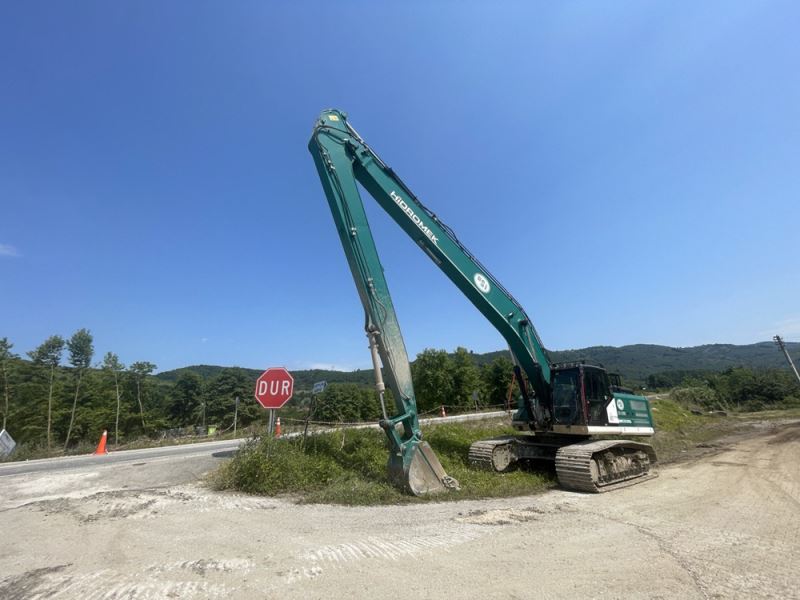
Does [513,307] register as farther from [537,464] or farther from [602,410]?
[537,464]

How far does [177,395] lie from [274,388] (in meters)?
71.2

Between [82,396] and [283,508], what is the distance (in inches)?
1991

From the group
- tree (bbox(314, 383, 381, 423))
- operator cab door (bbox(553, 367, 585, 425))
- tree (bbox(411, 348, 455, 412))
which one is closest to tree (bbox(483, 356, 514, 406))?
tree (bbox(411, 348, 455, 412))

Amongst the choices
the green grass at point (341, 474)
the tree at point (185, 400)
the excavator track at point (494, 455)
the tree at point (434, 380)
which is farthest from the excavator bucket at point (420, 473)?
the tree at point (185, 400)

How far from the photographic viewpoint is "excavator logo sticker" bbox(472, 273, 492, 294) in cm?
934

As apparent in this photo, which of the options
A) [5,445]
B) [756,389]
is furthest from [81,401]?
[756,389]

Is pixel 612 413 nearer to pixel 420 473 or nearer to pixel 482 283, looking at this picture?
pixel 482 283

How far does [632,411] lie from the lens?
33.8 feet

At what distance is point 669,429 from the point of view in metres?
20.7

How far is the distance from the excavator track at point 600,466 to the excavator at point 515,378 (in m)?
0.02

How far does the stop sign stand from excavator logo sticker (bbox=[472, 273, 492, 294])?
5291mm

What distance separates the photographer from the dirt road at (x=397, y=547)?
352cm

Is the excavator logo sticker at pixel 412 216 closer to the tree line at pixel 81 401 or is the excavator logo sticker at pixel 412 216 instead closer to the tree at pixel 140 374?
the tree line at pixel 81 401

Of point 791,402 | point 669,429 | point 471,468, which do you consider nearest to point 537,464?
point 471,468
